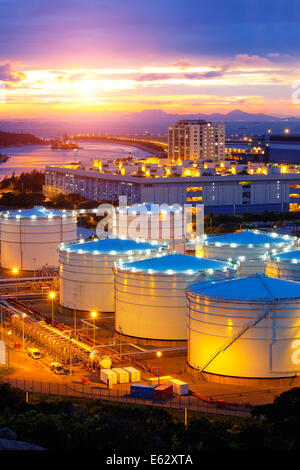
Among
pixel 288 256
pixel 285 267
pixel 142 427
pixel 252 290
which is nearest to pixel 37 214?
pixel 288 256

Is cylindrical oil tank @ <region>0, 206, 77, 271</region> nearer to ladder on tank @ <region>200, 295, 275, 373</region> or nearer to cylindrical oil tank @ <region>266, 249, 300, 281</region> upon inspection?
cylindrical oil tank @ <region>266, 249, 300, 281</region>

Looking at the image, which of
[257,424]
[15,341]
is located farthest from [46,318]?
[257,424]

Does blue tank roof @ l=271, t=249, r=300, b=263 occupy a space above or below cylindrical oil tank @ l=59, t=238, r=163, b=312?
above

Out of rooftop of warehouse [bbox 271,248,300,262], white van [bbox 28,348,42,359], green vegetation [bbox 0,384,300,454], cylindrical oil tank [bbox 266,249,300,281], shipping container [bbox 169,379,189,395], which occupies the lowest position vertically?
white van [bbox 28,348,42,359]

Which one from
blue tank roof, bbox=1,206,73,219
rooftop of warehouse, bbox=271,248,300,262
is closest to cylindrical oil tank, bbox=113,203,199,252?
blue tank roof, bbox=1,206,73,219

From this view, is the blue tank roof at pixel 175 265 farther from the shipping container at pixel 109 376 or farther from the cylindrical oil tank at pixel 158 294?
the shipping container at pixel 109 376

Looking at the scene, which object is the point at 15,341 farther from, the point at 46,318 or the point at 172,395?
the point at 172,395

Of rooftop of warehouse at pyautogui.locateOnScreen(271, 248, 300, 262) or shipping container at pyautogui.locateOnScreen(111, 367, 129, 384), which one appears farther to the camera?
rooftop of warehouse at pyautogui.locateOnScreen(271, 248, 300, 262)
